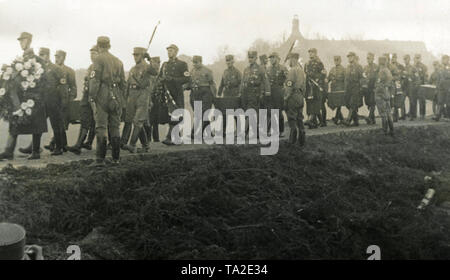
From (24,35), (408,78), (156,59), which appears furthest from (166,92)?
(408,78)

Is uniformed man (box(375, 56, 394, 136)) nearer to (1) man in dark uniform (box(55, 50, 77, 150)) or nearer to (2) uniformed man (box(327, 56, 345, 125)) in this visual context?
(2) uniformed man (box(327, 56, 345, 125))

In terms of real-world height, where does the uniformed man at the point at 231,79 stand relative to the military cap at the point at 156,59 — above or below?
below

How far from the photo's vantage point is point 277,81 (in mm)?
13695

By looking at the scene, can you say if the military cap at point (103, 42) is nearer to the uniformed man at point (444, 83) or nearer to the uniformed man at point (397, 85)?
the uniformed man at point (397, 85)

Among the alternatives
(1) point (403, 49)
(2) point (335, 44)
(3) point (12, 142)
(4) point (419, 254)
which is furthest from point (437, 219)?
(1) point (403, 49)

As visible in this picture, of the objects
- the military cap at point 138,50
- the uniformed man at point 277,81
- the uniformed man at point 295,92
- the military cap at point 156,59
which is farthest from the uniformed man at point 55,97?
the uniformed man at point 277,81

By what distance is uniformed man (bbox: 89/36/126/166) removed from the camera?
28.0 ft

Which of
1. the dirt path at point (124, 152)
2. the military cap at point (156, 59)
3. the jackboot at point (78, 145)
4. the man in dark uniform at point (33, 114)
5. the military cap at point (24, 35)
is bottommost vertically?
the dirt path at point (124, 152)

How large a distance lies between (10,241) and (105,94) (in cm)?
506

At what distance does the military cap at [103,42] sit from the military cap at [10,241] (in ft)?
17.2

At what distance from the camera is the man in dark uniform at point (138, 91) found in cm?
1016

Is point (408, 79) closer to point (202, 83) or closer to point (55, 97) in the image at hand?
point (202, 83)

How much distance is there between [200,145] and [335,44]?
2852 cm

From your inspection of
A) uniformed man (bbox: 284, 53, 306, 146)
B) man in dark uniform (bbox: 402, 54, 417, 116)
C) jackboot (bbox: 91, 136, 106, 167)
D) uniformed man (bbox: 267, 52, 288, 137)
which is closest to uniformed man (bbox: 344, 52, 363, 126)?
uniformed man (bbox: 267, 52, 288, 137)
